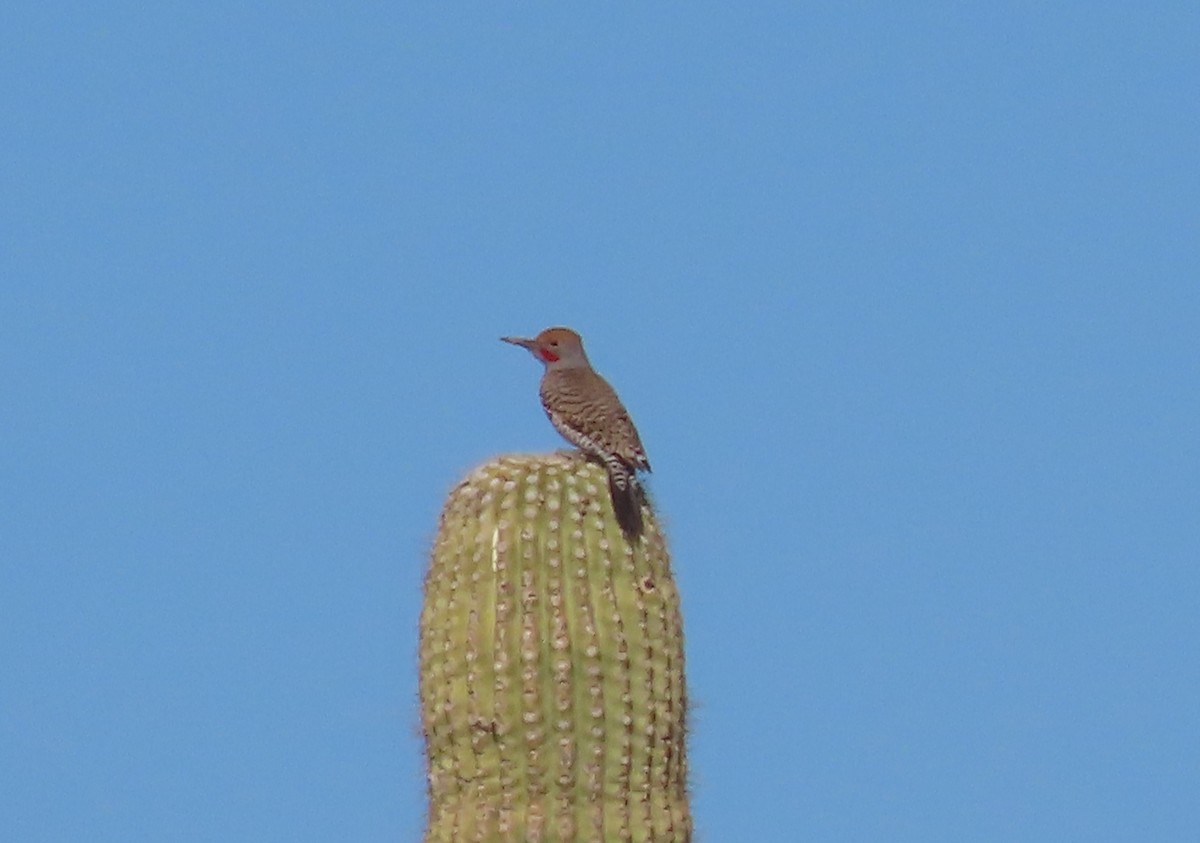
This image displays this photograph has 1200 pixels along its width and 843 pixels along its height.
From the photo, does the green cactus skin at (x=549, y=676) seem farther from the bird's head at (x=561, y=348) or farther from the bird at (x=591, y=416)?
the bird's head at (x=561, y=348)

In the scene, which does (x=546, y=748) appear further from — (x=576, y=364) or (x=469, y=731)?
(x=576, y=364)

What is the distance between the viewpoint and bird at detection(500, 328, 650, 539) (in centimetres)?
1030

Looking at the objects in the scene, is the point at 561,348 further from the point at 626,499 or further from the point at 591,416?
the point at 626,499

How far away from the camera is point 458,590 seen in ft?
32.6

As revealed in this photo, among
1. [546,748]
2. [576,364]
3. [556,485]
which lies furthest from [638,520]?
[576,364]

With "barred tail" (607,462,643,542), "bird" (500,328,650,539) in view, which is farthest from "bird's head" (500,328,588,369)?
"barred tail" (607,462,643,542)

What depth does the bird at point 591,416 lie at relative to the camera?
10.3 m

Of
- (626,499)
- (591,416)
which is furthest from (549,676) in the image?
(591,416)

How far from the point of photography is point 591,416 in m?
11.4

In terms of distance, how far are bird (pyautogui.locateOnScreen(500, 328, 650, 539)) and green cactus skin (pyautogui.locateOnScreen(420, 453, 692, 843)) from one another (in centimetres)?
16

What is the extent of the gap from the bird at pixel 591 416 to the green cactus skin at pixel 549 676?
0.16 m

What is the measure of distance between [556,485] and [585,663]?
0.72m

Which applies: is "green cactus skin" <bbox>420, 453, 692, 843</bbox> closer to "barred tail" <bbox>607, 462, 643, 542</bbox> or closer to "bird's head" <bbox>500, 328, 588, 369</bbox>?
"barred tail" <bbox>607, 462, 643, 542</bbox>

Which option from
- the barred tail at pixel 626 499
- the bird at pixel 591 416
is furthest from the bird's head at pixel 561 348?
the barred tail at pixel 626 499
